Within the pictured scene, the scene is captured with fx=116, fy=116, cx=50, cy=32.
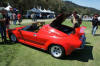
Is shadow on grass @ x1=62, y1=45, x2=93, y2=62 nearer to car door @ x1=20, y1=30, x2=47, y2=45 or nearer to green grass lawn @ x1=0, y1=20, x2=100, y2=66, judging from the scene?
green grass lawn @ x1=0, y1=20, x2=100, y2=66

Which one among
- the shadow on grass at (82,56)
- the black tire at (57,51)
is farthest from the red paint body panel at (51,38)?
the shadow on grass at (82,56)

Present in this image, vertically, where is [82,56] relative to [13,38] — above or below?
below

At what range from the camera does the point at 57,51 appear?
4.56m

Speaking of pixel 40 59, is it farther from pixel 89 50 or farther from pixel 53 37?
pixel 89 50

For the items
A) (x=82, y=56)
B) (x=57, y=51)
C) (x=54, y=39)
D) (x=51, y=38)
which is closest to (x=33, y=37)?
(x=51, y=38)

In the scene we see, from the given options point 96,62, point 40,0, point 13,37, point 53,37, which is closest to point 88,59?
point 96,62

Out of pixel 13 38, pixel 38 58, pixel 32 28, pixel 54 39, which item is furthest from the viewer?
pixel 13 38

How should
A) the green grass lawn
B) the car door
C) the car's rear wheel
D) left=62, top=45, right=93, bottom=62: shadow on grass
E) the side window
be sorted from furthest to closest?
the car's rear wheel, the side window, the car door, left=62, top=45, right=93, bottom=62: shadow on grass, the green grass lawn

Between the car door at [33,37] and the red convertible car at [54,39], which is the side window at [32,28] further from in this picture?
the car door at [33,37]

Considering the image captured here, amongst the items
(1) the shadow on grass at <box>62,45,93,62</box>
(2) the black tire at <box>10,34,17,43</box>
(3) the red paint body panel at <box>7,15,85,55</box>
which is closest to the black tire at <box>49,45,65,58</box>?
(3) the red paint body panel at <box>7,15,85,55</box>

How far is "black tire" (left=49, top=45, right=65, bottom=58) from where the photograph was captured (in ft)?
14.3

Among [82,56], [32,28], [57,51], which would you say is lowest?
[82,56]

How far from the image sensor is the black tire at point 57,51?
14.3 ft

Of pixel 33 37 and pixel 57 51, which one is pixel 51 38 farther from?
pixel 33 37
